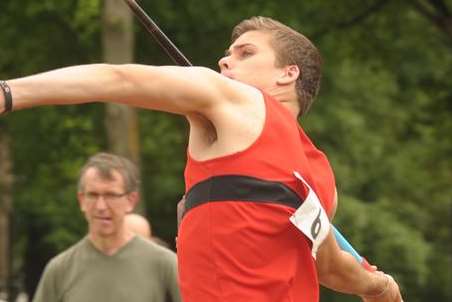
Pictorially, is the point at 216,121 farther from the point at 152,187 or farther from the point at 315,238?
the point at 152,187

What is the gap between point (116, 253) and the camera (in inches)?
269

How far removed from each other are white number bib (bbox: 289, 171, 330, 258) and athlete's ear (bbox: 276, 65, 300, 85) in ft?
1.24

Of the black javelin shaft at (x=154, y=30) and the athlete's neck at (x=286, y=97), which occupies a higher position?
the black javelin shaft at (x=154, y=30)

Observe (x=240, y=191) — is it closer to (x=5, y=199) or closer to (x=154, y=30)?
(x=154, y=30)

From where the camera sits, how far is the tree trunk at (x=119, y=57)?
14.3 meters

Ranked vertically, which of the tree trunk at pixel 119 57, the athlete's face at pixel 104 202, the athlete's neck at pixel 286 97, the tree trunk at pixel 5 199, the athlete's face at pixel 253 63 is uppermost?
the athlete's face at pixel 253 63

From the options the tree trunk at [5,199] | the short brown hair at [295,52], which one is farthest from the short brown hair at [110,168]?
the tree trunk at [5,199]

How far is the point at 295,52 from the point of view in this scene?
418 cm

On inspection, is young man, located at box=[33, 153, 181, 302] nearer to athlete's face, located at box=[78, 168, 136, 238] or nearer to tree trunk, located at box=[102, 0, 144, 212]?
athlete's face, located at box=[78, 168, 136, 238]

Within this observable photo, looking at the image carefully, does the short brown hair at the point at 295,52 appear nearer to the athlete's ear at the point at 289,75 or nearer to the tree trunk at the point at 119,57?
the athlete's ear at the point at 289,75

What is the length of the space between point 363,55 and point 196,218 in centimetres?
1488

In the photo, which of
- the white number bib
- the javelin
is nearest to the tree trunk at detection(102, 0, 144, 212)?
the javelin

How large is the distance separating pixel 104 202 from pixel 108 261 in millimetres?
300

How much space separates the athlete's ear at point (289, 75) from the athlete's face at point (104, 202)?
2.85 meters
